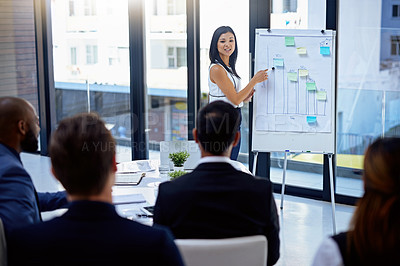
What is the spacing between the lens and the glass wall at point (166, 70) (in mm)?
5926

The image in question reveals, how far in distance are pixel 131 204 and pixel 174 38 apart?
11.4ft

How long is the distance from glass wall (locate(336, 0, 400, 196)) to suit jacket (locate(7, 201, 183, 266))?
3483 mm

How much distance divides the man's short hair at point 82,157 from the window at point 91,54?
202 inches

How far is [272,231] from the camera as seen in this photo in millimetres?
2188

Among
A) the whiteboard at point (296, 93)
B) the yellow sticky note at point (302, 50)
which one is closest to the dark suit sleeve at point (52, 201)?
the whiteboard at point (296, 93)

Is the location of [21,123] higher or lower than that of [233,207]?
higher

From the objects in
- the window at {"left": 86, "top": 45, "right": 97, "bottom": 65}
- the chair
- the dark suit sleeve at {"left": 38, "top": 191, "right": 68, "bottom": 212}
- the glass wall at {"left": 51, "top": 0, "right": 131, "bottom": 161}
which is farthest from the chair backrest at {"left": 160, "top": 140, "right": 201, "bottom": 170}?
the window at {"left": 86, "top": 45, "right": 97, "bottom": 65}

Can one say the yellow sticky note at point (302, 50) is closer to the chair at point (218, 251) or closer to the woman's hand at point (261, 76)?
the woman's hand at point (261, 76)

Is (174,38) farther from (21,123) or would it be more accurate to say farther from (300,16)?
(21,123)

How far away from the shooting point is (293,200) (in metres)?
5.30

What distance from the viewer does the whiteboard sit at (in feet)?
14.4

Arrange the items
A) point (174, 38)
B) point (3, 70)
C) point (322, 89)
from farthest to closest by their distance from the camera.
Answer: point (3, 70)
point (174, 38)
point (322, 89)

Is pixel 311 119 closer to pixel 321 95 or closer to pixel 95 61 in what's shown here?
pixel 321 95

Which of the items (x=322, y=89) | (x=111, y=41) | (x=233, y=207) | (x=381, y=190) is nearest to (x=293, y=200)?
(x=322, y=89)
